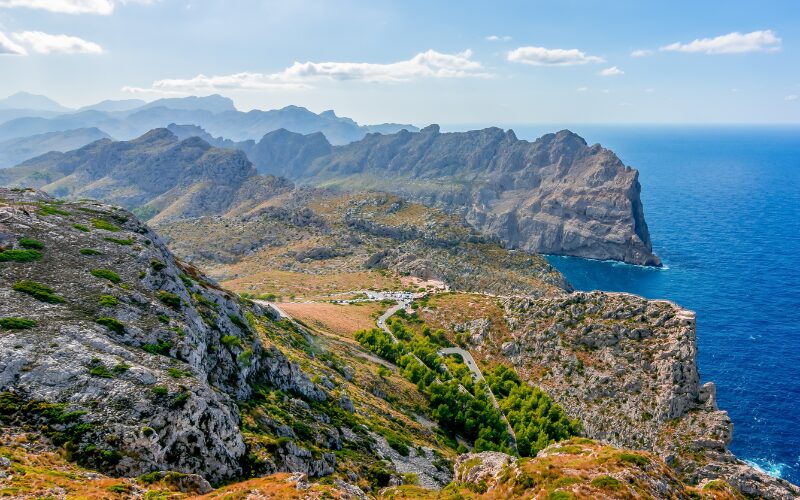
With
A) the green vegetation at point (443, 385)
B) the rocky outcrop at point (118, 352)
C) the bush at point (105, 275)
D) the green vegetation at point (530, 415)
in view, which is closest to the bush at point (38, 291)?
the rocky outcrop at point (118, 352)

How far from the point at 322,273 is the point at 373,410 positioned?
402 ft

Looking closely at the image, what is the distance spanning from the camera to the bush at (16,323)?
33844 mm

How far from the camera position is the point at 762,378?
130750 millimetres

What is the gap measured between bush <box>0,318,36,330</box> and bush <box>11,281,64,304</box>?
4.24 metres

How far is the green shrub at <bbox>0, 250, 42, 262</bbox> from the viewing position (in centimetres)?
4219

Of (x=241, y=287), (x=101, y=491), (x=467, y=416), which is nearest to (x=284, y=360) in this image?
(x=101, y=491)

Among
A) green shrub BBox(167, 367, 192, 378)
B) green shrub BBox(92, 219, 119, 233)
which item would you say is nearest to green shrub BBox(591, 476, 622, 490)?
green shrub BBox(167, 367, 192, 378)

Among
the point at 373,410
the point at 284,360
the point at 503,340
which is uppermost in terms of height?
the point at 284,360

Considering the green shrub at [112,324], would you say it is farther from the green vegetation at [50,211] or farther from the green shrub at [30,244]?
the green vegetation at [50,211]

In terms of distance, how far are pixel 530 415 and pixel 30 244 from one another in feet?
285

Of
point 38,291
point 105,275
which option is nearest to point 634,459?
point 105,275

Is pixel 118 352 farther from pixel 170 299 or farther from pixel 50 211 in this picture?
pixel 50 211

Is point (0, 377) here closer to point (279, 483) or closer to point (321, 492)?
point (279, 483)

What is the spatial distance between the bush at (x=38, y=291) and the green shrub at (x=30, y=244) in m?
7.58
